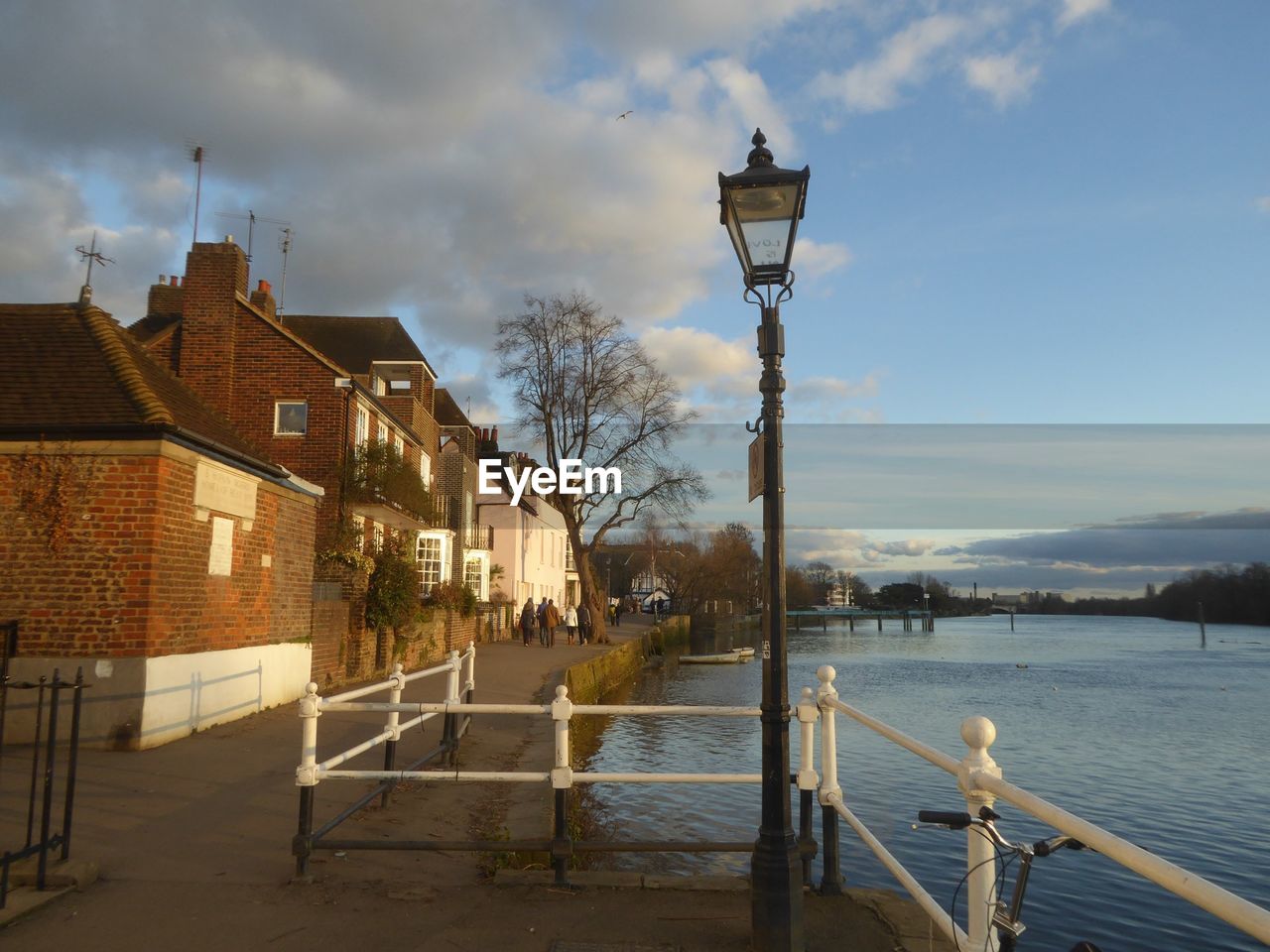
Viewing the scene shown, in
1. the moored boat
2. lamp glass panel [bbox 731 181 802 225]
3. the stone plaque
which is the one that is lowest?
the moored boat

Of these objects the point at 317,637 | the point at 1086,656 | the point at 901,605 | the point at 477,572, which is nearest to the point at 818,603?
the point at 901,605

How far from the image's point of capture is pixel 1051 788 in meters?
15.3

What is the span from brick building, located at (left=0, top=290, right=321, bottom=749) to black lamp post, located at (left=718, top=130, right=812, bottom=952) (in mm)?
7984

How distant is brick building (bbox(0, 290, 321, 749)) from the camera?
33.7 ft

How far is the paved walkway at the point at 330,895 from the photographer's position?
188 inches

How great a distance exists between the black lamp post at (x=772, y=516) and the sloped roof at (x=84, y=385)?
7985 mm

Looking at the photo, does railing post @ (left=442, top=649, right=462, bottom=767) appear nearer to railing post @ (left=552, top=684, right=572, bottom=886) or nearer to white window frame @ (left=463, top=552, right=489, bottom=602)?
railing post @ (left=552, top=684, right=572, bottom=886)

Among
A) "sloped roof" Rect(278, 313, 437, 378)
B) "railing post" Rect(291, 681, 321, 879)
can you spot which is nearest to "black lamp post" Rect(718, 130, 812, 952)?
"railing post" Rect(291, 681, 321, 879)

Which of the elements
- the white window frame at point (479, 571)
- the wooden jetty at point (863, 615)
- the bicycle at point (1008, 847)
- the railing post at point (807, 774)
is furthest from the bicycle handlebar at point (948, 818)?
the wooden jetty at point (863, 615)

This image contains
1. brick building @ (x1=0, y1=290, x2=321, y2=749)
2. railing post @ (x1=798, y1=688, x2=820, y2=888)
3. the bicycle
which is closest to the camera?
the bicycle

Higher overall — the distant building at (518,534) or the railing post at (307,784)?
Answer: the distant building at (518,534)

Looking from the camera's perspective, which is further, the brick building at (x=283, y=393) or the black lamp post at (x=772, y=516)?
the brick building at (x=283, y=393)

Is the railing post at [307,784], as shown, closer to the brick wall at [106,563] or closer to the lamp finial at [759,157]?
the lamp finial at [759,157]

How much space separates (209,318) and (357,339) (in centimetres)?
1229
